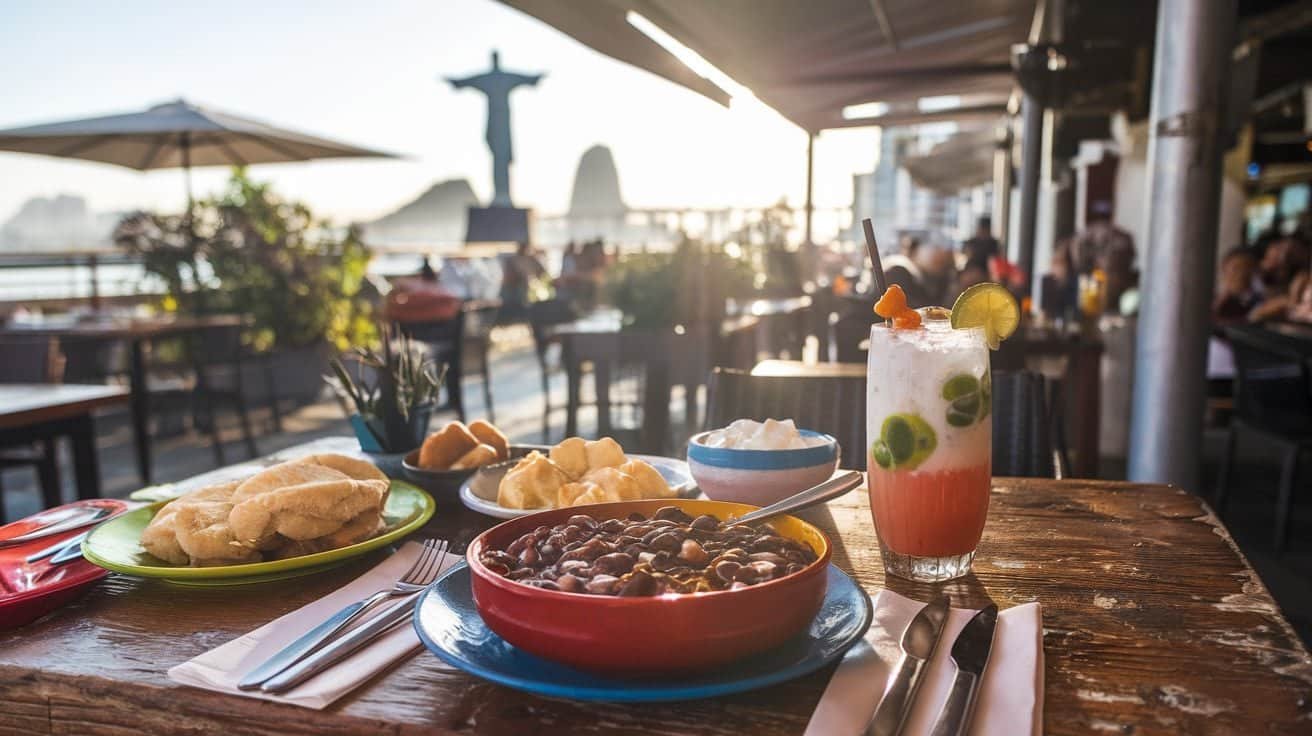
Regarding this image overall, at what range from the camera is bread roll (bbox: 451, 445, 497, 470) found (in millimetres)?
1336

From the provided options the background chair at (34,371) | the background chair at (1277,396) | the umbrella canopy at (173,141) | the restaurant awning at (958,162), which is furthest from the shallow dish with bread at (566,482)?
the restaurant awning at (958,162)

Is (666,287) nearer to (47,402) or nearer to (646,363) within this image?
(646,363)

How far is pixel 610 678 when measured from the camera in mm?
680

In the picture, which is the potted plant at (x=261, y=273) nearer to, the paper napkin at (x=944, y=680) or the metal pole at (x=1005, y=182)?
the paper napkin at (x=944, y=680)

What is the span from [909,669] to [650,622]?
0.23m

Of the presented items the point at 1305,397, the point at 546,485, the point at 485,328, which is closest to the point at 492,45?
the point at 485,328

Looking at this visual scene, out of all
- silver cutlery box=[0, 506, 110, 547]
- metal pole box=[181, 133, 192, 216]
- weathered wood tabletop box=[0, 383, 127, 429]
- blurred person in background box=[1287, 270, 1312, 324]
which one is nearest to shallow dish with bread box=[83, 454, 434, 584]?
silver cutlery box=[0, 506, 110, 547]

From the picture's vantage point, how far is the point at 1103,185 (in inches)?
475

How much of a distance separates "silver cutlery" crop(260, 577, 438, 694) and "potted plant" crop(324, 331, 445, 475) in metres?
0.58

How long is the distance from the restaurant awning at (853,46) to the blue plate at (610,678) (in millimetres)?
3513

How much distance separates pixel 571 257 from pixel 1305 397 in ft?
21.5

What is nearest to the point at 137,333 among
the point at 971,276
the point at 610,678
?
the point at 610,678

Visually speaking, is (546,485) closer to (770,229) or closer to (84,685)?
(84,685)

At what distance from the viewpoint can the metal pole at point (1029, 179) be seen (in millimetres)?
6906
